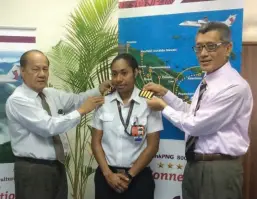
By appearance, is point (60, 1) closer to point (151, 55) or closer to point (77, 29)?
point (77, 29)

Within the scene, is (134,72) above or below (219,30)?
below

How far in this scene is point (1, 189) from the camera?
3.32 metres

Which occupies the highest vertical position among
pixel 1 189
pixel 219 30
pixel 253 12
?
pixel 253 12

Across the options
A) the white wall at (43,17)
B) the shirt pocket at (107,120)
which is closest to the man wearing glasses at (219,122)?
the shirt pocket at (107,120)

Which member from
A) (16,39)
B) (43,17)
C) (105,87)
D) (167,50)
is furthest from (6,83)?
(167,50)

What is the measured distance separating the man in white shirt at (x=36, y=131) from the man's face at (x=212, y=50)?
0.88 m

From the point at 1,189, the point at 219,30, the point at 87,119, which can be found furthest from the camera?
the point at 87,119

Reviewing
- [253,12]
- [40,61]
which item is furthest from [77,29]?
[253,12]

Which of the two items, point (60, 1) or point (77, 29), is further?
point (60, 1)

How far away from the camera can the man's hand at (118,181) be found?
2635 mm

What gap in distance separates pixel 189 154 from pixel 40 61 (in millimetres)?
1335

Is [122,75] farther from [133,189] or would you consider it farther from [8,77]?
[8,77]

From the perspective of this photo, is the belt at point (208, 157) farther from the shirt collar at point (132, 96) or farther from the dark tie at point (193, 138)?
the shirt collar at point (132, 96)

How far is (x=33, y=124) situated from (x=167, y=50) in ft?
4.16
